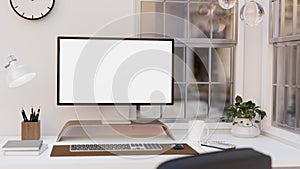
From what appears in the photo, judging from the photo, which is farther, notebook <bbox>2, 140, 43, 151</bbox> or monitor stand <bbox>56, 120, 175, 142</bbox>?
monitor stand <bbox>56, 120, 175, 142</bbox>

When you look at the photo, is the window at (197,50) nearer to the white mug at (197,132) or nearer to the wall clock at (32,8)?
the white mug at (197,132)

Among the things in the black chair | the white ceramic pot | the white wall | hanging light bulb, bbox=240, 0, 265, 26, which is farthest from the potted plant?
the black chair

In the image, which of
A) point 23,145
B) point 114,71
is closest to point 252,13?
point 114,71

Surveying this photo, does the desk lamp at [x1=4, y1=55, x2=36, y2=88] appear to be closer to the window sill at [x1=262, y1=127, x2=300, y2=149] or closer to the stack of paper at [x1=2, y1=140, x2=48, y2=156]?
the stack of paper at [x1=2, y1=140, x2=48, y2=156]

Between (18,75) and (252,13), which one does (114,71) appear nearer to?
(18,75)

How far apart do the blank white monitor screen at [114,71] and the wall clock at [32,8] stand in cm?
31

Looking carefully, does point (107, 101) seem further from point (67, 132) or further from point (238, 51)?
point (238, 51)

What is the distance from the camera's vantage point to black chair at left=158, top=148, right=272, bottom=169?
0.90 metres

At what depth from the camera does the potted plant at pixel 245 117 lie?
279 centimetres

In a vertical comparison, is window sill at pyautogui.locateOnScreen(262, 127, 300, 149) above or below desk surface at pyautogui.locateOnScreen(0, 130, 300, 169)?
above

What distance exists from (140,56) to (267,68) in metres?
1.00

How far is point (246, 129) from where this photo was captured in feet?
9.14

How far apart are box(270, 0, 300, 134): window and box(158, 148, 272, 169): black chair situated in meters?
1.84

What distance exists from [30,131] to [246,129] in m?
1.47
